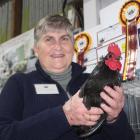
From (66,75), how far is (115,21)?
41 centimetres

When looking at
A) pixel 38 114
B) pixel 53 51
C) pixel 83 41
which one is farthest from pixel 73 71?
pixel 83 41

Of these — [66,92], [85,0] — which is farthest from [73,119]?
[85,0]

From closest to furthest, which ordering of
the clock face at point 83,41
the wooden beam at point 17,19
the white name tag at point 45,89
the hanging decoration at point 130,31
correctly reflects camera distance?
the white name tag at point 45,89, the hanging decoration at point 130,31, the clock face at point 83,41, the wooden beam at point 17,19

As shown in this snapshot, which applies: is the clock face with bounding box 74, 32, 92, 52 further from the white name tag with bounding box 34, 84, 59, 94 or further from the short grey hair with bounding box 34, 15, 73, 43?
the white name tag with bounding box 34, 84, 59, 94

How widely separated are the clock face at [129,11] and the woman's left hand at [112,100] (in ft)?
1.82

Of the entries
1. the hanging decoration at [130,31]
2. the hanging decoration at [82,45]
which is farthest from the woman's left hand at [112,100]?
the hanging decoration at [82,45]

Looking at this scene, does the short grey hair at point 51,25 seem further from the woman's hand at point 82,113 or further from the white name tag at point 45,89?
the woman's hand at point 82,113

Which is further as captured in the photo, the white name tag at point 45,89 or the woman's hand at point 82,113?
the white name tag at point 45,89

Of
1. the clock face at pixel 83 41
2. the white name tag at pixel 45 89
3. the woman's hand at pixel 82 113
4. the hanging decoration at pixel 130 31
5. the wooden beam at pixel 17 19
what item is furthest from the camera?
the wooden beam at pixel 17 19

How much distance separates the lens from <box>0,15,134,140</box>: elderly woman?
1.01m

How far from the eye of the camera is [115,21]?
158cm

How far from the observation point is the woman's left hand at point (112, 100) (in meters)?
0.98

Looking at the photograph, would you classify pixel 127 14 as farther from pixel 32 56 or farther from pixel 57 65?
pixel 32 56

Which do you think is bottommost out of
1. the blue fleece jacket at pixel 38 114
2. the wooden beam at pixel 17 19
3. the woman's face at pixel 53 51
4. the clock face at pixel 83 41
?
the blue fleece jacket at pixel 38 114
